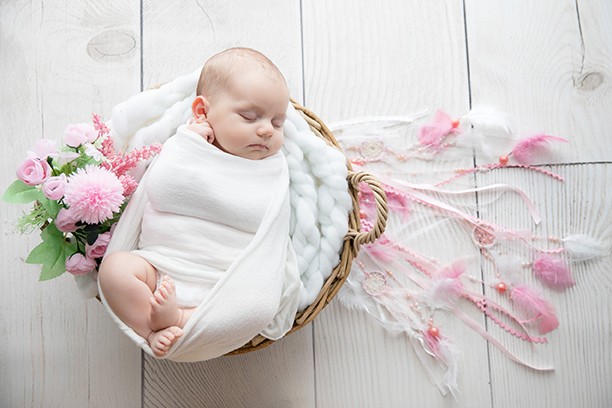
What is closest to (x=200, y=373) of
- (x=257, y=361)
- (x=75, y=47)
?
(x=257, y=361)

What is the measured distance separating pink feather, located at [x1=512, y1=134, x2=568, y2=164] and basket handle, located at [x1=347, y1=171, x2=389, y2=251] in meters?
0.42

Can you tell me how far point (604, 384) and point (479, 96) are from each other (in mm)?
689

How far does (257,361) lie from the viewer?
1.32m

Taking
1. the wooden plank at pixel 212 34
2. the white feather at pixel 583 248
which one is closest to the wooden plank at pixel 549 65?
the white feather at pixel 583 248

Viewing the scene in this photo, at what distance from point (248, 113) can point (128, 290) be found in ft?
1.21

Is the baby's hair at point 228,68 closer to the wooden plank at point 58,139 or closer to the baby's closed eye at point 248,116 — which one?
the baby's closed eye at point 248,116

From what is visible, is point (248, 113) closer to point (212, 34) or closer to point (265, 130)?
point (265, 130)

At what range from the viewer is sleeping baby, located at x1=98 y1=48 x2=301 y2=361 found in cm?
103

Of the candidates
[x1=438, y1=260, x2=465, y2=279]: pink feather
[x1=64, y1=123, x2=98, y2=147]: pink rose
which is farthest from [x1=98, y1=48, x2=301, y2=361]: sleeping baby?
[x1=438, y1=260, x2=465, y2=279]: pink feather

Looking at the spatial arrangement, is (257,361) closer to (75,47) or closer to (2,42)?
(75,47)

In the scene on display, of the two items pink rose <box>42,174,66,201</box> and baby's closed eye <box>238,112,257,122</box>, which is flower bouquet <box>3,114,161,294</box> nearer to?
pink rose <box>42,174,66,201</box>

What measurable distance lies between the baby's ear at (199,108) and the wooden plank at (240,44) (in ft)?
0.99

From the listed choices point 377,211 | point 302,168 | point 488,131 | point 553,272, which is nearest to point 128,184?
point 302,168

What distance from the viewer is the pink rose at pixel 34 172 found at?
1.00m
